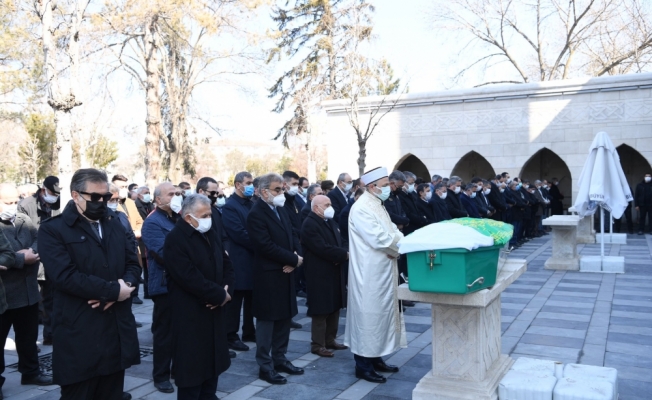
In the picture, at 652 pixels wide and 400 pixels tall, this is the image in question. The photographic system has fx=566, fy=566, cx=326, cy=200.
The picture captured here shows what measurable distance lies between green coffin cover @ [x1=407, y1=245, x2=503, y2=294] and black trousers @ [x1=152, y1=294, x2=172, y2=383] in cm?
247

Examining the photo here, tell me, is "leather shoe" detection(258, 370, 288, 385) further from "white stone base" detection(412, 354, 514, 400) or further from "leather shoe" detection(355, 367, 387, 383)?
"white stone base" detection(412, 354, 514, 400)

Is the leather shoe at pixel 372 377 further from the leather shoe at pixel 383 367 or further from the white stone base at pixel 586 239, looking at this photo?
the white stone base at pixel 586 239

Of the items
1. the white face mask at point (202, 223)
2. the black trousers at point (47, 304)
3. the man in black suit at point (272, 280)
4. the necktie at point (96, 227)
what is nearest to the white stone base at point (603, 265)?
the man in black suit at point (272, 280)

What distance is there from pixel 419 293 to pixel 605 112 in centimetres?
1697

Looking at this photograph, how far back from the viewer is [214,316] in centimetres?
413

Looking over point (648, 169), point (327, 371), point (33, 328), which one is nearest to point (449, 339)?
point (327, 371)

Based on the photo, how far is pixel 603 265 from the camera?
10.7 meters

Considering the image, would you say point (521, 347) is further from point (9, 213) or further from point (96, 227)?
point (9, 213)

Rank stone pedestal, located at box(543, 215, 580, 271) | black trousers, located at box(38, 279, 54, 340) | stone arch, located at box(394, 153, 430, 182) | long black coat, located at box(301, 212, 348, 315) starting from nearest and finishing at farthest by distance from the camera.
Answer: long black coat, located at box(301, 212, 348, 315) → black trousers, located at box(38, 279, 54, 340) → stone pedestal, located at box(543, 215, 580, 271) → stone arch, located at box(394, 153, 430, 182)

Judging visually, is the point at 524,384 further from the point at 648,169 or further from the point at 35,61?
the point at 648,169

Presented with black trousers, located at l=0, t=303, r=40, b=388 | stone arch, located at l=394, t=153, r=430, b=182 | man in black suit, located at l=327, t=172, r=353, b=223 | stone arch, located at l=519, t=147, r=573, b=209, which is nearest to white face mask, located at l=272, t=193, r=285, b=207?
black trousers, located at l=0, t=303, r=40, b=388

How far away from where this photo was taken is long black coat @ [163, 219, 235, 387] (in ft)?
13.1

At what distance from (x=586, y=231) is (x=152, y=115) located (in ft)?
49.0

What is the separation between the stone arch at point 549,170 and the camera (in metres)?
21.1
